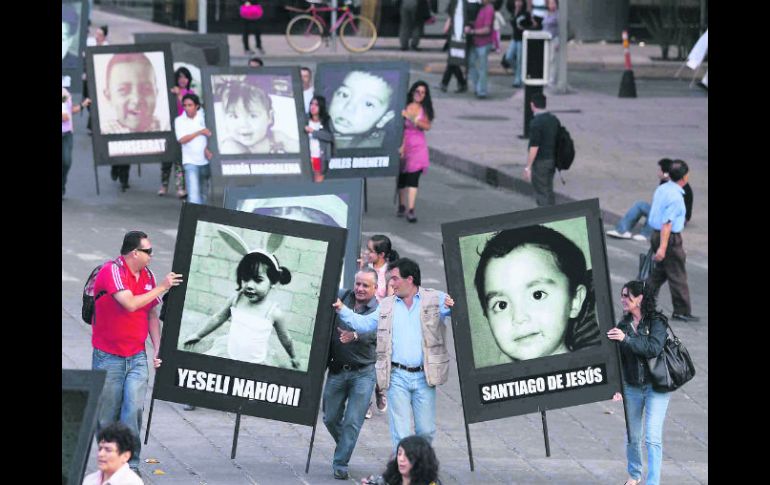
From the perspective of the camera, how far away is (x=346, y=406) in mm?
11766

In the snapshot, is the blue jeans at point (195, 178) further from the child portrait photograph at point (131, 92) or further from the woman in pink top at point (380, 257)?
the woman in pink top at point (380, 257)

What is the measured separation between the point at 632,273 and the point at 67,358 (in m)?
7.12

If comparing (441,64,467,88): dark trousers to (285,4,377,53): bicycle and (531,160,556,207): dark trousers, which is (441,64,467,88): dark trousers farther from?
(531,160,556,207): dark trousers

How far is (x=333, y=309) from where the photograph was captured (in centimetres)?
1159

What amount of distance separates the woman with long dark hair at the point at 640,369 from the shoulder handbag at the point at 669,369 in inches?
1.9

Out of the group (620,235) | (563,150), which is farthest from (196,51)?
(620,235)

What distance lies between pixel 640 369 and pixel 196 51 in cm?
1311

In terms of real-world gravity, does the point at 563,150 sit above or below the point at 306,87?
below

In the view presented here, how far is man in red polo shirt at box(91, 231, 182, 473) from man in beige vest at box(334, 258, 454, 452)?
58.8 inches

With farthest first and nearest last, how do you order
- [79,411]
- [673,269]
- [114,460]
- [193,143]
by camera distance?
[193,143]
[673,269]
[79,411]
[114,460]

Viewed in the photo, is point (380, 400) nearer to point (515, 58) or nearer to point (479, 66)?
point (479, 66)

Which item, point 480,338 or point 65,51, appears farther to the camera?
point 65,51
